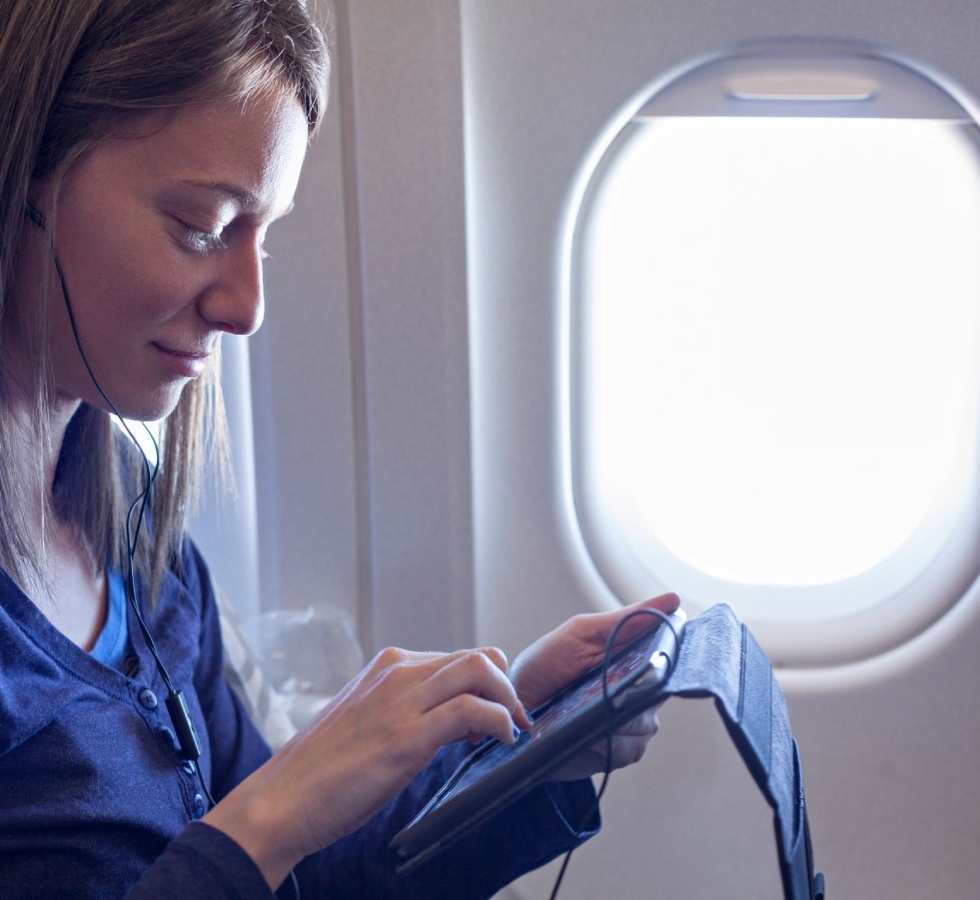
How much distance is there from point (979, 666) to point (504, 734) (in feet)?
2.95

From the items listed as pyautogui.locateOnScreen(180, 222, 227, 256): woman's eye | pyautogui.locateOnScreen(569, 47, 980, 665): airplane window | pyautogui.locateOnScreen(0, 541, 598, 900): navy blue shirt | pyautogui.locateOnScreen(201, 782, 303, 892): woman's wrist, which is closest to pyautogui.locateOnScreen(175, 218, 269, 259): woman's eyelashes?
pyautogui.locateOnScreen(180, 222, 227, 256): woman's eye

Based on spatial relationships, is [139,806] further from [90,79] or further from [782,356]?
[782,356]

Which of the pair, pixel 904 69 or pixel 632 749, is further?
pixel 904 69

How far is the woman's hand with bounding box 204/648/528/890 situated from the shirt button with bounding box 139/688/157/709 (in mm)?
206

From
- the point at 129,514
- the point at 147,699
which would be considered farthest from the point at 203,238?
the point at 147,699

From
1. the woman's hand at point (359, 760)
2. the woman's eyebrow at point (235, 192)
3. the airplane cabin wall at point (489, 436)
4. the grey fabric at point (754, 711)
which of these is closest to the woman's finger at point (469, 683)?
the woman's hand at point (359, 760)

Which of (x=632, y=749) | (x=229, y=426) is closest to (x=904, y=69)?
(x=632, y=749)

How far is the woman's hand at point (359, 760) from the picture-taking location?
0.74 m

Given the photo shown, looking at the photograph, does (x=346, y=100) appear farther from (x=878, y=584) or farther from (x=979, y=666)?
(x=979, y=666)

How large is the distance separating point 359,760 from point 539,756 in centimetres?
15

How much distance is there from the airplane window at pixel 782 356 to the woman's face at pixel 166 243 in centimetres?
57

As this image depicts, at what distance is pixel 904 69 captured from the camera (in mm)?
1241

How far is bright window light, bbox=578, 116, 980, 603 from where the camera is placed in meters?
1.33

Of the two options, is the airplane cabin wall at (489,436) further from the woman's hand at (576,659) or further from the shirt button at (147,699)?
the shirt button at (147,699)
